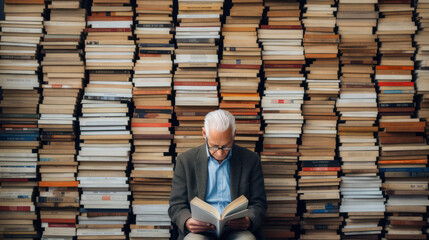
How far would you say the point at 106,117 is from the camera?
2.77 metres

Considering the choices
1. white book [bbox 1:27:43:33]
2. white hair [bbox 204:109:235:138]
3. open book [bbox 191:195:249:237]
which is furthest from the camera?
white book [bbox 1:27:43:33]

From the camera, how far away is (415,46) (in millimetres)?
2871

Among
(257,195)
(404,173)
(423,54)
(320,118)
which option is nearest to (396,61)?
(423,54)

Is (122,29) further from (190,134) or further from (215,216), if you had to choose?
(215,216)

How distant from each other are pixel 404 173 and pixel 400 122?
478 mm

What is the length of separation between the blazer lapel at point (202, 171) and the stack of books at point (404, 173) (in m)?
1.70

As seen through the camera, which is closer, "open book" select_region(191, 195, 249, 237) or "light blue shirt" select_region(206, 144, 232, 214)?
"open book" select_region(191, 195, 249, 237)

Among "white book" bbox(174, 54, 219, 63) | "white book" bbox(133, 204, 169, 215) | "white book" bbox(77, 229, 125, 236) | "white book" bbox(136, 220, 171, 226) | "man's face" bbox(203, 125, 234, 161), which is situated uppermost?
"white book" bbox(174, 54, 219, 63)

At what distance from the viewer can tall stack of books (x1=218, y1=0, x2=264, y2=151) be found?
2.78 m

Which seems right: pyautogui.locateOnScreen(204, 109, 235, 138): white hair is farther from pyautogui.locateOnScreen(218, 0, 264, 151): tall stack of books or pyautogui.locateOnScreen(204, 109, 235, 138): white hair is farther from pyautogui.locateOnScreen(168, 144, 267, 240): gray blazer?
pyautogui.locateOnScreen(218, 0, 264, 151): tall stack of books

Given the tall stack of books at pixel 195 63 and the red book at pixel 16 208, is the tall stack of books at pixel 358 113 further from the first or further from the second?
the red book at pixel 16 208

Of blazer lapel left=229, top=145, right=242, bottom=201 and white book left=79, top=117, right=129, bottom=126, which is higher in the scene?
white book left=79, top=117, right=129, bottom=126

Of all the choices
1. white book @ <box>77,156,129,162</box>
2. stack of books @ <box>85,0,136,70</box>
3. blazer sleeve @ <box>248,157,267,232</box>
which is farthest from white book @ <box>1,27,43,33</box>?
blazer sleeve @ <box>248,157,267,232</box>

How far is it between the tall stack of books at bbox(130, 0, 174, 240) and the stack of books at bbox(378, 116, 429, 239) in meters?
2.02
